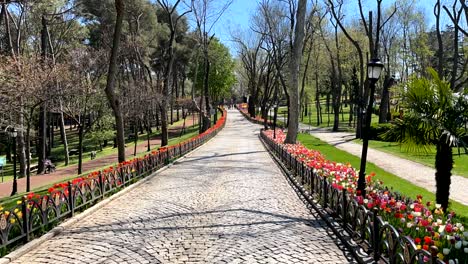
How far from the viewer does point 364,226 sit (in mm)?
6719

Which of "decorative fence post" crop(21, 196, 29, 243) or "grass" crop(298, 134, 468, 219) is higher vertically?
"decorative fence post" crop(21, 196, 29, 243)

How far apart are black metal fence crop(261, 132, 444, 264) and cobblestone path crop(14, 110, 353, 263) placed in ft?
1.31

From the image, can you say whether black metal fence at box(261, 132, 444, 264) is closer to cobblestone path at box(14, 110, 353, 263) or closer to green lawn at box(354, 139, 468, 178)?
cobblestone path at box(14, 110, 353, 263)

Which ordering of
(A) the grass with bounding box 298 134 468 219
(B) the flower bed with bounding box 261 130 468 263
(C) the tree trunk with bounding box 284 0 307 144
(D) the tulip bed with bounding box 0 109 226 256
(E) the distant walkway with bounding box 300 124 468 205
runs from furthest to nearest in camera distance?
1. (C) the tree trunk with bounding box 284 0 307 144
2. (E) the distant walkway with bounding box 300 124 468 205
3. (A) the grass with bounding box 298 134 468 219
4. (D) the tulip bed with bounding box 0 109 226 256
5. (B) the flower bed with bounding box 261 130 468 263

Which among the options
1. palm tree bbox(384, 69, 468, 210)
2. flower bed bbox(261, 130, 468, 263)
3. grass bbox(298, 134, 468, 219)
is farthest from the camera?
grass bbox(298, 134, 468, 219)

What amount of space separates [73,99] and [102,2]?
1754 centimetres

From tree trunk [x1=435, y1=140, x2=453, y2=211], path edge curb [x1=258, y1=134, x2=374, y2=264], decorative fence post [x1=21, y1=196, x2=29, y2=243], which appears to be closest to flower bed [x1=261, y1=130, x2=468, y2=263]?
path edge curb [x1=258, y1=134, x2=374, y2=264]

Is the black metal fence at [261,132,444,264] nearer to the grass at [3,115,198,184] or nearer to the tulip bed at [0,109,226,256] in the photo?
the tulip bed at [0,109,226,256]

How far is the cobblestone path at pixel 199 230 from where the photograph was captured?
259 inches

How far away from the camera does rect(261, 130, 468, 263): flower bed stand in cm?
502

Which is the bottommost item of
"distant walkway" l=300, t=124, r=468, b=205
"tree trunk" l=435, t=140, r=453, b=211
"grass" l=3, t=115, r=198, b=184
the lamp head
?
"grass" l=3, t=115, r=198, b=184

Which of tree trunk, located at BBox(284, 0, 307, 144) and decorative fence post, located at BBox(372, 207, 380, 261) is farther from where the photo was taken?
tree trunk, located at BBox(284, 0, 307, 144)

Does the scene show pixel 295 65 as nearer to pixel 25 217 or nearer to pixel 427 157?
pixel 427 157

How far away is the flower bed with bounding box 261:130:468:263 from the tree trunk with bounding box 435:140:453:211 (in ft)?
3.90
